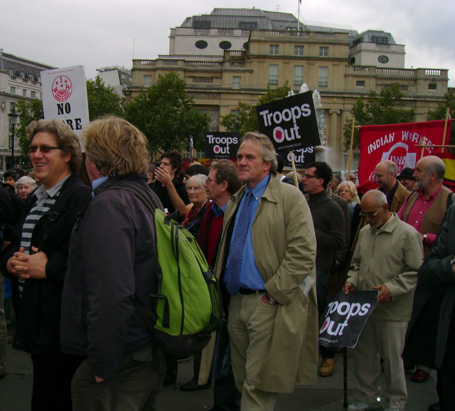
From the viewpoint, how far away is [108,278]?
7.25ft

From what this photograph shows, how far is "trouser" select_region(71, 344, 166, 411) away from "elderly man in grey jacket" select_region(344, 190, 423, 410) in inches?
88.0

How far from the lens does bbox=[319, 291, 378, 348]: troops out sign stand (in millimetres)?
3830

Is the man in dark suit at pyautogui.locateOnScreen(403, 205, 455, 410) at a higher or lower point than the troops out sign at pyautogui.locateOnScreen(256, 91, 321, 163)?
lower

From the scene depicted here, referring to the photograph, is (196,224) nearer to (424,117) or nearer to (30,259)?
(30,259)

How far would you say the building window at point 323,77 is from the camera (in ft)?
206

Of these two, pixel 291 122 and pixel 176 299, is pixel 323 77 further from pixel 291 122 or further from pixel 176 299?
pixel 176 299

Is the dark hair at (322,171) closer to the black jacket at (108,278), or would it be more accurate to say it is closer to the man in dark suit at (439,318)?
the man in dark suit at (439,318)

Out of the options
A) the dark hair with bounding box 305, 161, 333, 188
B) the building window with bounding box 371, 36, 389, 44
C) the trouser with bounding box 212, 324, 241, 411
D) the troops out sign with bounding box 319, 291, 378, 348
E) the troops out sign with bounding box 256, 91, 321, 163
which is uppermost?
the building window with bounding box 371, 36, 389, 44

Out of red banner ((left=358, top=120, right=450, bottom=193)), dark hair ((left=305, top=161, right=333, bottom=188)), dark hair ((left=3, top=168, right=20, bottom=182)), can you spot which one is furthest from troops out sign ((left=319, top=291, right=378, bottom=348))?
dark hair ((left=3, top=168, right=20, bottom=182))

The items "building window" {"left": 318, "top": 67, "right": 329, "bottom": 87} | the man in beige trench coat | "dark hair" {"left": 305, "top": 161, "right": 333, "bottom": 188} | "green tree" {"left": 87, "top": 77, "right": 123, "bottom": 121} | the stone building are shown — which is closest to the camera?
the man in beige trench coat

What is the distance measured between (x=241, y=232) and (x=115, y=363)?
1.53m

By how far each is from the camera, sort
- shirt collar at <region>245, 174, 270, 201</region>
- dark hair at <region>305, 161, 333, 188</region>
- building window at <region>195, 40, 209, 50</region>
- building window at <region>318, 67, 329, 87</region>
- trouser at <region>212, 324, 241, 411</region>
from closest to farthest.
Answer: shirt collar at <region>245, 174, 270, 201</region> → trouser at <region>212, 324, 241, 411</region> → dark hair at <region>305, 161, 333, 188</region> → building window at <region>318, 67, 329, 87</region> → building window at <region>195, 40, 209, 50</region>

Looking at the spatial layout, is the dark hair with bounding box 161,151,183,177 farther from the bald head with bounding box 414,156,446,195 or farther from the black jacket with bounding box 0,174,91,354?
the black jacket with bounding box 0,174,91,354

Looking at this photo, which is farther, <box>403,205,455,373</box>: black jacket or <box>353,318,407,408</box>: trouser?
<box>353,318,407,408</box>: trouser
